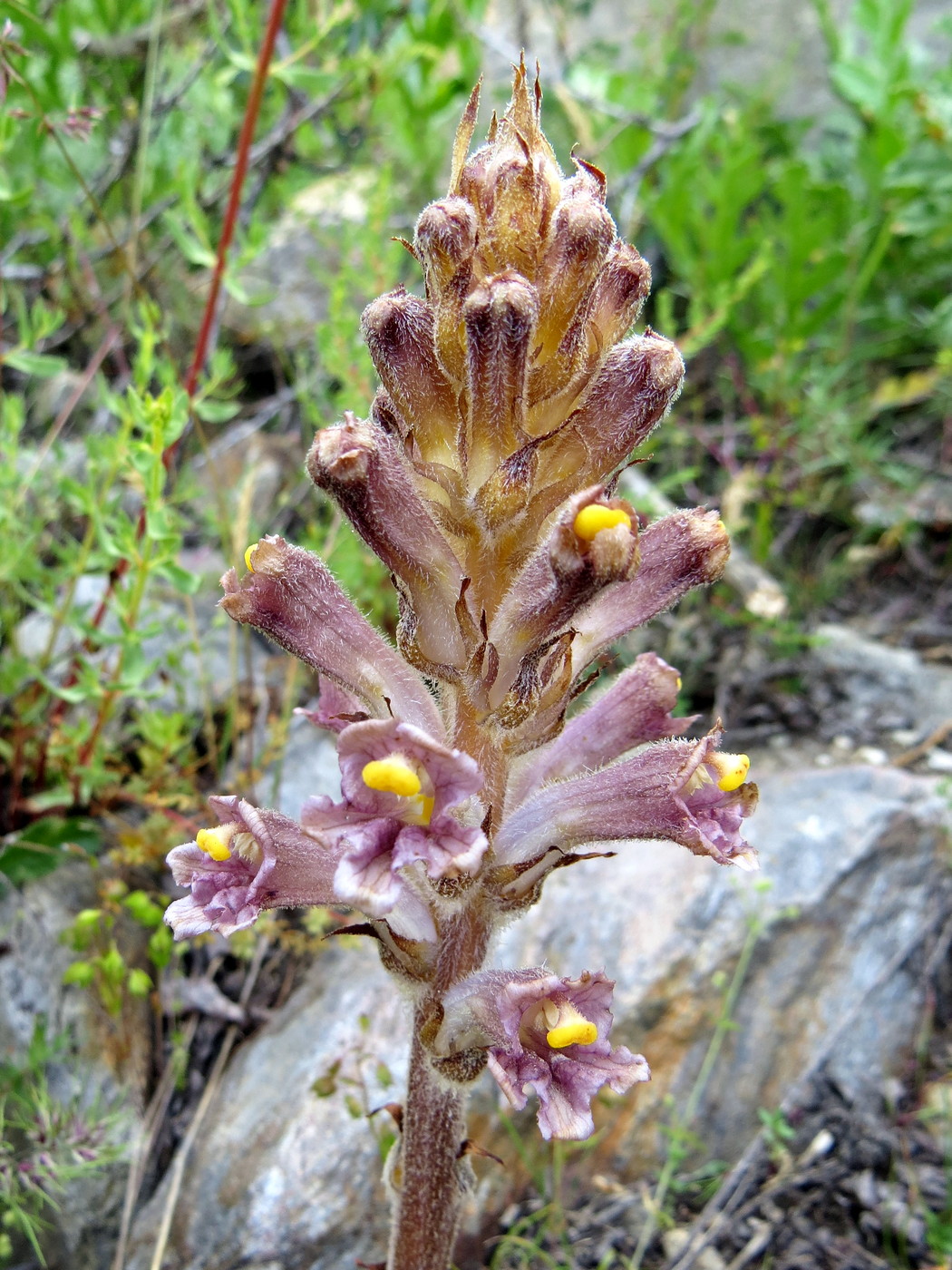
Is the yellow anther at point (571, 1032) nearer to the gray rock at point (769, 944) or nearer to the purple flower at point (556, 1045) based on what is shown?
the purple flower at point (556, 1045)

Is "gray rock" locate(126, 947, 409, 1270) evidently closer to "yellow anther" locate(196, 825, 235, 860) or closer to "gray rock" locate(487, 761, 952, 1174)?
"gray rock" locate(487, 761, 952, 1174)

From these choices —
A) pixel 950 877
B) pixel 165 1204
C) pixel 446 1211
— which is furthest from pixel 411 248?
pixel 950 877

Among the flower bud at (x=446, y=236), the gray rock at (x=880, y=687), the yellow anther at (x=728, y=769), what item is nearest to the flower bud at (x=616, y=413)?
the flower bud at (x=446, y=236)

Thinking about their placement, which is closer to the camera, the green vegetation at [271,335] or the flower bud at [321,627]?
the flower bud at [321,627]

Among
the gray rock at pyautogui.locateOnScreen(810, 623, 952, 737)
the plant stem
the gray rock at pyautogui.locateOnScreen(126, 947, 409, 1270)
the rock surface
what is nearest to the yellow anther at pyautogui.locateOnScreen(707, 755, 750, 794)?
the plant stem

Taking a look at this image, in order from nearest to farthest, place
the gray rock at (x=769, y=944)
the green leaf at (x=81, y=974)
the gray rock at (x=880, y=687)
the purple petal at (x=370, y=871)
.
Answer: the purple petal at (x=370, y=871) → the green leaf at (x=81, y=974) → the gray rock at (x=769, y=944) → the gray rock at (x=880, y=687)

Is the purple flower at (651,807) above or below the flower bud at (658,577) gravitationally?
below

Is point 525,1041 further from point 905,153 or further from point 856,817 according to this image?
point 905,153

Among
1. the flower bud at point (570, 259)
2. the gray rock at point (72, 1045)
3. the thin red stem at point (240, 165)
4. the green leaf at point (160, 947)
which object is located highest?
the thin red stem at point (240, 165)

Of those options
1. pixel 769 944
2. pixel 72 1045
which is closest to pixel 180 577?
pixel 72 1045
